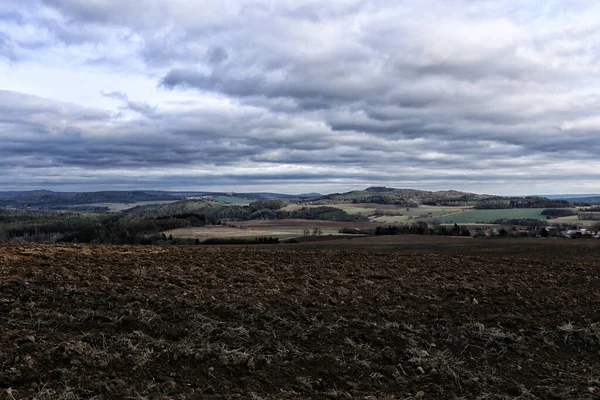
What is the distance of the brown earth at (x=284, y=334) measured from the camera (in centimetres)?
629

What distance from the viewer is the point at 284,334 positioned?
8125 millimetres

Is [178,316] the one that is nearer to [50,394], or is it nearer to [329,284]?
[50,394]

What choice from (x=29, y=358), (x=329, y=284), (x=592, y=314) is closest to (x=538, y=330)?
(x=592, y=314)

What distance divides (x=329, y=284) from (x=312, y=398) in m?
5.94

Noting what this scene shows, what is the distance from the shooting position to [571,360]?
7.94 m

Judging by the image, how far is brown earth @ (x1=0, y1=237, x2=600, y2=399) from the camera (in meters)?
6.29

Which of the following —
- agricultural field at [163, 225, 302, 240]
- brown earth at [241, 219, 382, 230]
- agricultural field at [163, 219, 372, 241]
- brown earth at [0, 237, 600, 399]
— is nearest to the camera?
brown earth at [0, 237, 600, 399]

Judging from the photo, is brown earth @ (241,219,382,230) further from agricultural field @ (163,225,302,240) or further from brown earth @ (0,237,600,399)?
brown earth @ (0,237,600,399)

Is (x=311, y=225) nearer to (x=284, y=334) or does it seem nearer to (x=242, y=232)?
(x=242, y=232)

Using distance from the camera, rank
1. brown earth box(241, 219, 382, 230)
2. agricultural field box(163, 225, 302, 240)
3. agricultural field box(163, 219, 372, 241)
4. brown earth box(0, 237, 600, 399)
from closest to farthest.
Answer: brown earth box(0, 237, 600, 399), agricultural field box(163, 225, 302, 240), agricultural field box(163, 219, 372, 241), brown earth box(241, 219, 382, 230)

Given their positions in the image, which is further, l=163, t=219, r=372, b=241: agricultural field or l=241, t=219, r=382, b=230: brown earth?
l=241, t=219, r=382, b=230: brown earth

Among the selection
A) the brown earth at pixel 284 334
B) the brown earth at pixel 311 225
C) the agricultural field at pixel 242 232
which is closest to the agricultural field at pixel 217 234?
the agricultural field at pixel 242 232

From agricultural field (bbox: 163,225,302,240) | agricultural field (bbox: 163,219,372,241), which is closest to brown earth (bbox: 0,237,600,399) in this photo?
agricultural field (bbox: 163,219,372,241)

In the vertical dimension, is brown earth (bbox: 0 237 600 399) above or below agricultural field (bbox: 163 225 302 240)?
above
